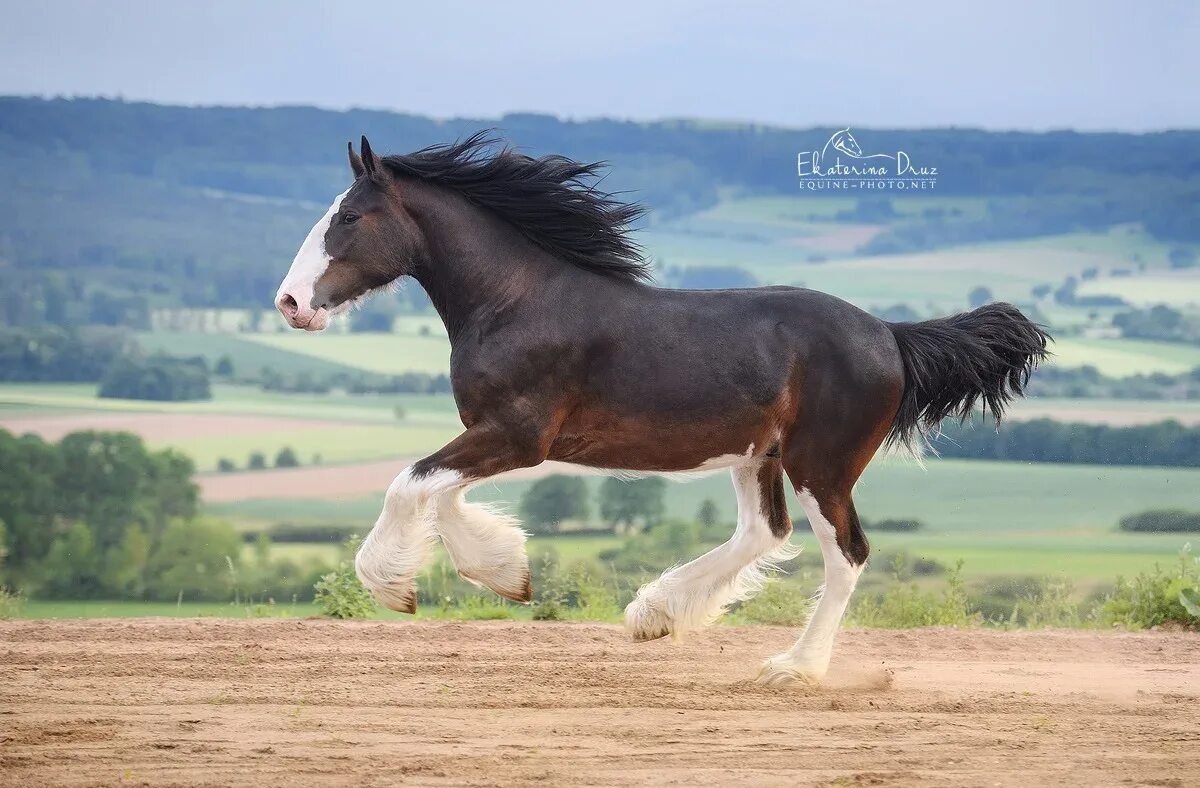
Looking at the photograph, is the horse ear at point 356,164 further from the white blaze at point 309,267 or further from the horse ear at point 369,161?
the white blaze at point 309,267

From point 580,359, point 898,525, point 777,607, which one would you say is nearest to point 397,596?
point 580,359

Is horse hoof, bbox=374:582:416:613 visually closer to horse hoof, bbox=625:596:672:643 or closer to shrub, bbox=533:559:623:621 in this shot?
horse hoof, bbox=625:596:672:643

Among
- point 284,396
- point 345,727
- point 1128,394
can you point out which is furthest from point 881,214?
point 345,727

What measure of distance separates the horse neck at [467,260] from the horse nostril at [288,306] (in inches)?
26.8

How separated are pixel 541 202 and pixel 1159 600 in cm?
520

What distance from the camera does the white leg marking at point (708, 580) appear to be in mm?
6804

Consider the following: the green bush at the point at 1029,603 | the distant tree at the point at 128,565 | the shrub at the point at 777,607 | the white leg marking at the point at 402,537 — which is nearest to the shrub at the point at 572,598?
the shrub at the point at 777,607

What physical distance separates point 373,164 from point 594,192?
1.11 metres

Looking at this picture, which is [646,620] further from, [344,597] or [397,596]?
[344,597]

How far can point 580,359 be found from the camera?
244 inches

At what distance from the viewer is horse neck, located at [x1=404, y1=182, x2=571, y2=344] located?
635cm

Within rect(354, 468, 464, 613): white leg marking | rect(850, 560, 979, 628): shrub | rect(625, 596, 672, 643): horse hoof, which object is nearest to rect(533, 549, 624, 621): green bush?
rect(850, 560, 979, 628): shrub

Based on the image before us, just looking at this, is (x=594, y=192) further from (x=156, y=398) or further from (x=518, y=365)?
(x=156, y=398)

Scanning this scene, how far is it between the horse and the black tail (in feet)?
0.05
